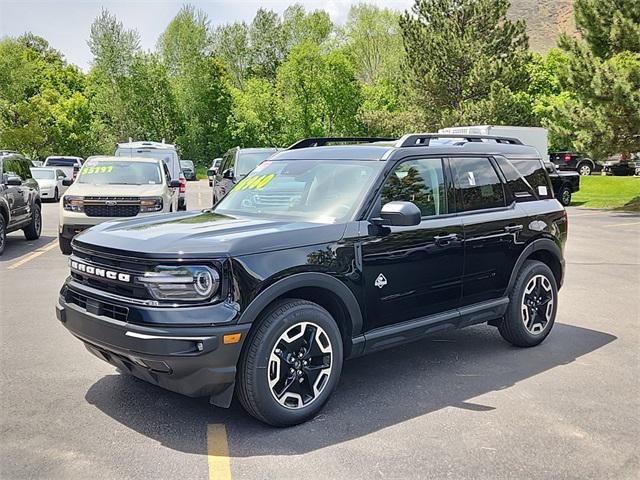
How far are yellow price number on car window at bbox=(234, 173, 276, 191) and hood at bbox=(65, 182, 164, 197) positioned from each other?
226 inches

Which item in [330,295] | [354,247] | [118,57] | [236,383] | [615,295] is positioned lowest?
[615,295]

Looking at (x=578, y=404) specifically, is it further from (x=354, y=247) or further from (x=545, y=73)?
(x=545, y=73)

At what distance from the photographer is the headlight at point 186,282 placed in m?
3.89

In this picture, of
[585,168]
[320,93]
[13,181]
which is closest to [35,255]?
[13,181]

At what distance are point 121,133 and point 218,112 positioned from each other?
350 inches

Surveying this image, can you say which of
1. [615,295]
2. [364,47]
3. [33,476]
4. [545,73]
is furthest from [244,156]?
[364,47]

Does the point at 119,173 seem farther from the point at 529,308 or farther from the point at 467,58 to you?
the point at 467,58

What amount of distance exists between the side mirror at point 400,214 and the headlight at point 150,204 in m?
7.31

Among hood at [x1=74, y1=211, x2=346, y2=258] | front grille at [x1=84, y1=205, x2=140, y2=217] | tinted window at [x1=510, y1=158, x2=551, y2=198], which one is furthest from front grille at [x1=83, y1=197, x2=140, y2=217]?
tinted window at [x1=510, y1=158, x2=551, y2=198]

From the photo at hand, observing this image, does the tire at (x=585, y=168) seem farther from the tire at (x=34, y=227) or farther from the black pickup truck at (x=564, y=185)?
the tire at (x=34, y=227)

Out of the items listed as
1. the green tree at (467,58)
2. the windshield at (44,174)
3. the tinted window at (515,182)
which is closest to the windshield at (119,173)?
the tinted window at (515,182)

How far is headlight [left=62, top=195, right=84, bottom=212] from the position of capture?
10.7m

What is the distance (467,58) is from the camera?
1328 inches

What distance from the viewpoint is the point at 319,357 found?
4.34 meters
